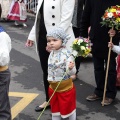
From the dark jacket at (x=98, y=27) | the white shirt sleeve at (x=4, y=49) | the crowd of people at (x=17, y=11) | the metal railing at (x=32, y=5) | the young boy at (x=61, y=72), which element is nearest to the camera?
the white shirt sleeve at (x=4, y=49)

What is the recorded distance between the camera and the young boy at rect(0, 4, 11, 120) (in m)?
3.33

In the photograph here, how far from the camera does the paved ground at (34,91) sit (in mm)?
4469

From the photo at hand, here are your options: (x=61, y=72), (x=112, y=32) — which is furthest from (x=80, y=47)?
(x=112, y=32)

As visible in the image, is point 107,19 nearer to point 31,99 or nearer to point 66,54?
point 66,54

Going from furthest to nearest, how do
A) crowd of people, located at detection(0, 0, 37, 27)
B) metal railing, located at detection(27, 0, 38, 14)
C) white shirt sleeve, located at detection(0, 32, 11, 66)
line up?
1. metal railing, located at detection(27, 0, 38, 14)
2. crowd of people, located at detection(0, 0, 37, 27)
3. white shirt sleeve, located at detection(0, 32, 11, 66)

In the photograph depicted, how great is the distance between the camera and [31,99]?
4.97 metres

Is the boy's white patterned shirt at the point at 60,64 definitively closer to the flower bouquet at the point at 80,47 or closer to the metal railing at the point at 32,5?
the flower bouquet at the point at 80,47

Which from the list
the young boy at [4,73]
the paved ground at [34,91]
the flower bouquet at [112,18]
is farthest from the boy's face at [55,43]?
the paved ground at [34,91]

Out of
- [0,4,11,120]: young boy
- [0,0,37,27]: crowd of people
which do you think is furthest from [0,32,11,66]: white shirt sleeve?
[0,0,37,27]: crowd of people

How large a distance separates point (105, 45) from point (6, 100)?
162 centimetres

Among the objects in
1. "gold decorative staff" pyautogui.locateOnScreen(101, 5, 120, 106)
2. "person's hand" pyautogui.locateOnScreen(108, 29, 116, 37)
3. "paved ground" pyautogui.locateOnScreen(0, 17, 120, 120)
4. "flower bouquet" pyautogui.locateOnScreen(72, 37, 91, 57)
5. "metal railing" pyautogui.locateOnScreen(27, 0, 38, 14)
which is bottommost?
"paved ground" pyautogui.locateOnScreen(0, 17, 120, 120)

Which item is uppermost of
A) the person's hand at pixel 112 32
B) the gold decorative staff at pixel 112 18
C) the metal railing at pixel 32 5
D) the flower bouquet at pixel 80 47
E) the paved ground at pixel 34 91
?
the gold decorative staff at pixel 112 18

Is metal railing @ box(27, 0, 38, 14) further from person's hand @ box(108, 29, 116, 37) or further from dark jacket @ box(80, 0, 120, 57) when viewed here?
person's hand @ box(108, 29, 116, 37)

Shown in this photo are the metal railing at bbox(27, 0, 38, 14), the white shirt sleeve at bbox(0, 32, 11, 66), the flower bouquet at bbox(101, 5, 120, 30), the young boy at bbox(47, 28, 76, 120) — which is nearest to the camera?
the white shirt sleeve at bbox(0, 32, 11, 66)
